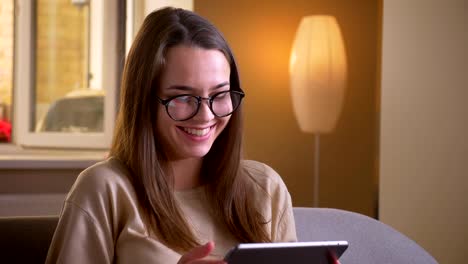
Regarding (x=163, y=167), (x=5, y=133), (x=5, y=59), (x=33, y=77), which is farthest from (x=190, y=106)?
(x=5, y=59)

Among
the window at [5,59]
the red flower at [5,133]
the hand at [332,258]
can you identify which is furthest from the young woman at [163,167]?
the window at [5,59]

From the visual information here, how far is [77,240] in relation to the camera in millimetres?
1320

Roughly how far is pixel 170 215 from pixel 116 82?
7.21ft

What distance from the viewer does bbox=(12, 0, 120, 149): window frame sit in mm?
3512

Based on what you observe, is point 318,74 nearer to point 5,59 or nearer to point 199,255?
point 199,255

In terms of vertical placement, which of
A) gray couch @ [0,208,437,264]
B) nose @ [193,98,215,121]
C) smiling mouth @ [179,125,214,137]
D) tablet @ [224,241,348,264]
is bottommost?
gray couch @ [0,208,437,264]

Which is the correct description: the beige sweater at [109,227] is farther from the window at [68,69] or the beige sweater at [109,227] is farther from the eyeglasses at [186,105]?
the window at [68,69]

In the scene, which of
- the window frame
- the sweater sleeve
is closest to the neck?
the sweater sleeve

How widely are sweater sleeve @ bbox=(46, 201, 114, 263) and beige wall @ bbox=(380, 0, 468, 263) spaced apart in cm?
240

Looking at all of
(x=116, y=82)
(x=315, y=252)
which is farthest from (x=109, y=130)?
(x=315, y=252)

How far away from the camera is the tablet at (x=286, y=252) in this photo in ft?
3.56

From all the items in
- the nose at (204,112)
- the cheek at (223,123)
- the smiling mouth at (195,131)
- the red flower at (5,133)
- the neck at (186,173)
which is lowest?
the red flower at (5,133)

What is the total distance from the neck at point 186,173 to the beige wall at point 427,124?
213cm

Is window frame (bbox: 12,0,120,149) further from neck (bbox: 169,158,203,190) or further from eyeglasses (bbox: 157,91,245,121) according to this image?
eyeglasses (bbox: 157,91,245,121)
